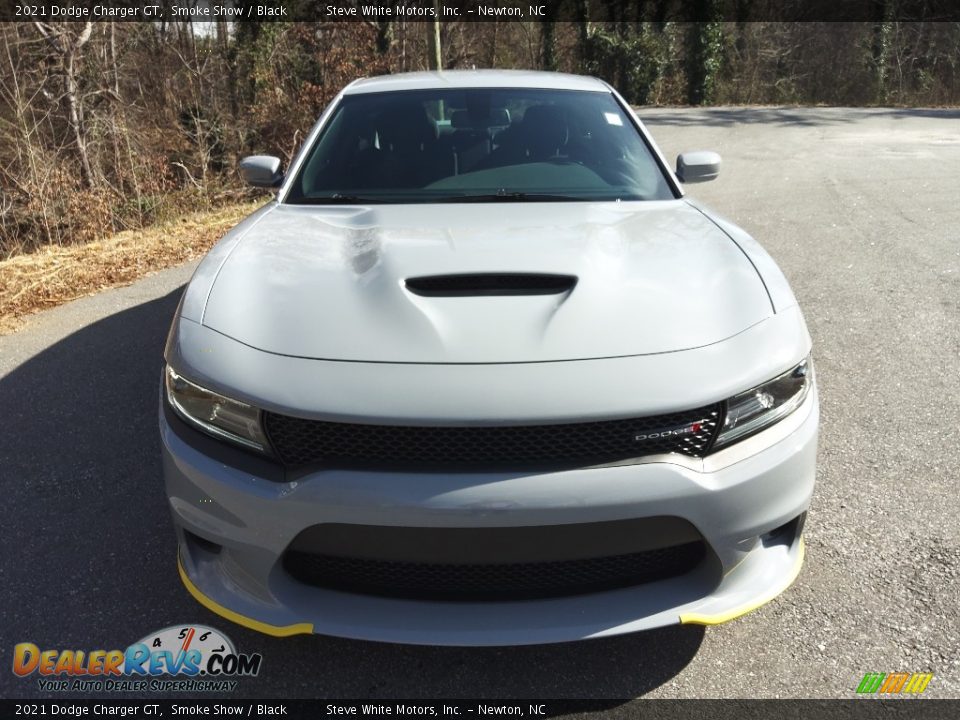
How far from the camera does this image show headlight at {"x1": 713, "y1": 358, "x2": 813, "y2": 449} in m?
1.87

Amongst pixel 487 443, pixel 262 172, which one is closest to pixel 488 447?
pixel 487 443

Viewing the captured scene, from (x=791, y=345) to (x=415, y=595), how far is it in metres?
1.18

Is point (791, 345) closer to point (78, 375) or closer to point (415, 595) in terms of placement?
point (415, 595)

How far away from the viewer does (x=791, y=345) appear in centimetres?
201

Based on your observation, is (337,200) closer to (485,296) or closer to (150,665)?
(485,296)

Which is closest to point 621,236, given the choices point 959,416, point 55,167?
point 959,416

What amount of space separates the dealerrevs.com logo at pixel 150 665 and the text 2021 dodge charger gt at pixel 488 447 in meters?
0.31

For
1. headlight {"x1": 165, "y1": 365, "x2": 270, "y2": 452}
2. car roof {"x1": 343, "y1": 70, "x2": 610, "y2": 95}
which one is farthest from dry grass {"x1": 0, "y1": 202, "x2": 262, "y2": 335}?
headlight {"x1": 165, "y1": 365, "x2": 270, "y2": 452}

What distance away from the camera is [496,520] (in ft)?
5.64

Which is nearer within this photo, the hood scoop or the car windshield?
the hood scoop

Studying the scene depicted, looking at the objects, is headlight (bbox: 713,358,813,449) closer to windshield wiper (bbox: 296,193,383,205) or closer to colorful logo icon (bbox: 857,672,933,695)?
colorful logo icon (bbox: 857,672,933,695)

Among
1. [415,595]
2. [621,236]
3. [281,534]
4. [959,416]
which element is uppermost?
[621,236]

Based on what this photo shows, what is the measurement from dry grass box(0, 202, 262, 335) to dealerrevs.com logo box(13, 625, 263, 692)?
3.56 m

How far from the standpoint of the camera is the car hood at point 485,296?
190 cm
